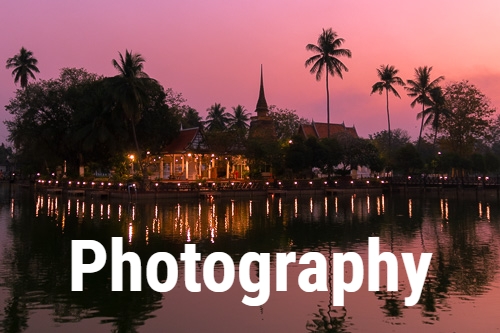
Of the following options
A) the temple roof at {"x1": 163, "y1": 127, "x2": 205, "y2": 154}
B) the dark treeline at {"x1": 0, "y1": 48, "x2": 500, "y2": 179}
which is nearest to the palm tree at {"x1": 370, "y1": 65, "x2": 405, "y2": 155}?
the dark treeline at {"x1": 0, "y1": 48, "x2": 500, "y2": 179}

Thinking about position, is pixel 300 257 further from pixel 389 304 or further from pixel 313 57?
pixel 313 57

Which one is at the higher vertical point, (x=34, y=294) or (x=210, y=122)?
(x=210, y=122)

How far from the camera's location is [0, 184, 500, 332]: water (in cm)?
1334

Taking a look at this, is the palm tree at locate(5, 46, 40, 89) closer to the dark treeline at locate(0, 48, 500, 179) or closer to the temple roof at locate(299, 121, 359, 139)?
the dark treeline at locate(0, 48, 500, 179)

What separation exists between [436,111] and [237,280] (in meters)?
74.9

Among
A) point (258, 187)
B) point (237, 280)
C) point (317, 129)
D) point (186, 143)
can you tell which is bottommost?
point (237, 280)

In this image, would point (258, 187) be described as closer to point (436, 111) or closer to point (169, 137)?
point (169, 137)

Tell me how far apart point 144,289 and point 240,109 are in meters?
103

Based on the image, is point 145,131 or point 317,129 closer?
point 145,131

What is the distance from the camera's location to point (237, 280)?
57.7ft

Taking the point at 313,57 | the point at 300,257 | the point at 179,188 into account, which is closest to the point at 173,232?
the point at 300,257

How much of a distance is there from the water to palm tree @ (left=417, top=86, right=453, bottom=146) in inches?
1990

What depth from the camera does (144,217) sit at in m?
37.5

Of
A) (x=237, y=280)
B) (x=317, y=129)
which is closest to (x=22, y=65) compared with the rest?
(x=317, y=129)
